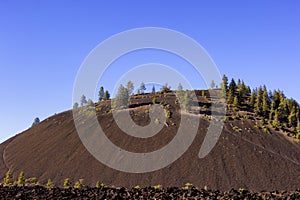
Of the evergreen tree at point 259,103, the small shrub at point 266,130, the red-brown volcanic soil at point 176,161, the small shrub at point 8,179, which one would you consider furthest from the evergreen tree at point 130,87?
the small shrub at point 8,179

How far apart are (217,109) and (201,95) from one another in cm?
2405

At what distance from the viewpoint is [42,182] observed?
320ft

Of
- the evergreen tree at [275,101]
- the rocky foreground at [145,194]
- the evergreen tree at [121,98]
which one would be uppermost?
the evergreen tree at [121,98]

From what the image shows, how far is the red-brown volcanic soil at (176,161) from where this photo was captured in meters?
92.5

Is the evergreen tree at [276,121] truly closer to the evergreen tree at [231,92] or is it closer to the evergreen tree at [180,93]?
the evergreen tree at [231,92]

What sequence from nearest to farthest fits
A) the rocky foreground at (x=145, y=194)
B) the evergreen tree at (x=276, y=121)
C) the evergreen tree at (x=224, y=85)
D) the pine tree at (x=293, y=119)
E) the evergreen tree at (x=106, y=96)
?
the rocky foreground at (x=145, y=194), the evergreen tree at (x=276, y=121), the pine tree at (x=293, y=119), the evergreen tree at (x=224, y=85), the evergreen tree at (x=106, y=96)

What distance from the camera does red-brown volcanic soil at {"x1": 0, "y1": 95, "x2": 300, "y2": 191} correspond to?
303 feet

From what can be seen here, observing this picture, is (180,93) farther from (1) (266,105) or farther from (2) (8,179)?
(2) (8,179)

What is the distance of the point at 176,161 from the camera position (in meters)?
104

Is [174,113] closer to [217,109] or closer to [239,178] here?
[217,109]

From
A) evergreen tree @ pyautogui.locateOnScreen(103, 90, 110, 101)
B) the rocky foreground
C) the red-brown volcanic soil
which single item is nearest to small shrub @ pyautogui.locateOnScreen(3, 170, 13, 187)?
the red-brown volcanic soil

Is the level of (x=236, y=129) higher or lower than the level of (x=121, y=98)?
lower

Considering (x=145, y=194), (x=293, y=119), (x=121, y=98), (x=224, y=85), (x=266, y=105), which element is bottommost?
(x=145, y=194)

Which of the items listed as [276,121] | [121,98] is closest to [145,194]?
[276,121]
